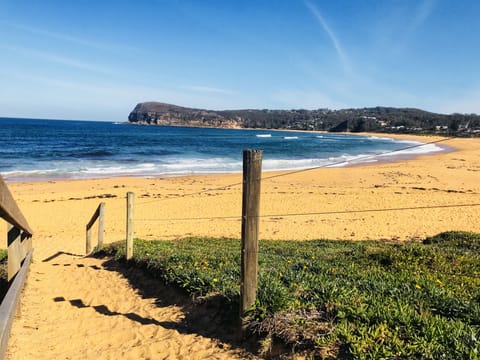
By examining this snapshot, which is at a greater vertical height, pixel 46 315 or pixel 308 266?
pixel 308 266

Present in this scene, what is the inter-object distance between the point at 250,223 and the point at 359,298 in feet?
4.47

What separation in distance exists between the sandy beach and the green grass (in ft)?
1.89

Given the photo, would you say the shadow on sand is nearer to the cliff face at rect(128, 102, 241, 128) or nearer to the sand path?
the sand path

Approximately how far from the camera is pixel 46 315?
5.09m

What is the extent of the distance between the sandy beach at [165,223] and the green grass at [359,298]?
58cm

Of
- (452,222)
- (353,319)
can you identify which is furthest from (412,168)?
(353,319)

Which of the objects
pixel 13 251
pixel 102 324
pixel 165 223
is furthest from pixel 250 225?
pixel 165 223

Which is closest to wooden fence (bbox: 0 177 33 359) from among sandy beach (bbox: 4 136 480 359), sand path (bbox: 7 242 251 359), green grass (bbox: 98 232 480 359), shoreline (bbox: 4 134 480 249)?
sand path (bbox: 7 242 251 359)

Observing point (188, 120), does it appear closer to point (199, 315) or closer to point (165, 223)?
point (165, 223)

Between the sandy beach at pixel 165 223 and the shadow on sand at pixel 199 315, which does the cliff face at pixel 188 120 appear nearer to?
the sandy beach at pixel 165 223

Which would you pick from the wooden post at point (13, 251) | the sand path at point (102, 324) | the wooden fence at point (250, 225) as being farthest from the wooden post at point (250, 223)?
the wooden post at point (13, 251)

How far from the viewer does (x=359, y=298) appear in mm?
3912

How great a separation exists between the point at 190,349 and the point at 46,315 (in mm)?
2426

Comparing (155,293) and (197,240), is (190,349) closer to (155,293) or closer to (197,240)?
(155,293)
